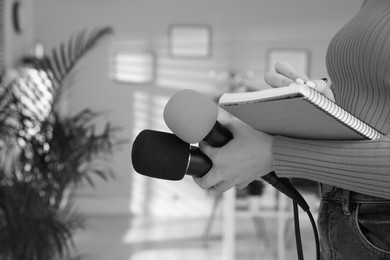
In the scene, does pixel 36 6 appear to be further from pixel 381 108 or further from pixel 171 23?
pixel 381 108

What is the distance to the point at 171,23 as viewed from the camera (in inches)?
232

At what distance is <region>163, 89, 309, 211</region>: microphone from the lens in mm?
639

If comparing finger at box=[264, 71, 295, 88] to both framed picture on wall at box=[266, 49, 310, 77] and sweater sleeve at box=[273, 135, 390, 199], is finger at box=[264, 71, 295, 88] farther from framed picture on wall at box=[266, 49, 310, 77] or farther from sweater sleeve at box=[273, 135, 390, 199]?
framed picture on wall at box=[266, 49, 310, 77]

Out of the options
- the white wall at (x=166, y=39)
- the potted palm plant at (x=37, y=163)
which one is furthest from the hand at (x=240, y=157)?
the white wall at (x=166, y=39)

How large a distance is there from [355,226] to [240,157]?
0.17 meters

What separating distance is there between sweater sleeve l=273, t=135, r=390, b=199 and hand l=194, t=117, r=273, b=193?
0.02 metres

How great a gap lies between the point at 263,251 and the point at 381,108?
3.82 metres

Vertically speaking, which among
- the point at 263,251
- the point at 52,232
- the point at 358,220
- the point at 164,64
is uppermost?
the point at 358,220

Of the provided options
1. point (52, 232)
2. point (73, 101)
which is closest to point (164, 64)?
point (73, 101)

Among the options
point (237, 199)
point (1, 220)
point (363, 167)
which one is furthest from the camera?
point (237, 199)

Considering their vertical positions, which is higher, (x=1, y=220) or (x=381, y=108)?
(x=381, y=108)

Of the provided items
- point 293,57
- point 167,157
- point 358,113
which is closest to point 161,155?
point 167,157

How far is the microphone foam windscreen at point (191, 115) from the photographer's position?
639 mm

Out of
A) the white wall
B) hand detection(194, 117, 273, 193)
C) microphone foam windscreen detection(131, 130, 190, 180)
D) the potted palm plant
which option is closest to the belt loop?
hand detection(194, 117, 273, 193)
